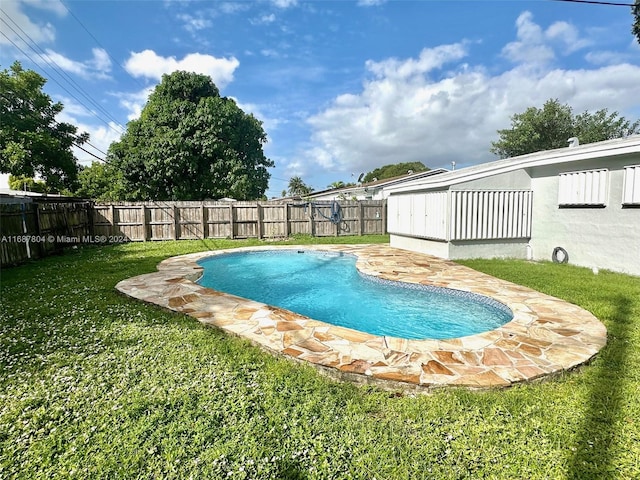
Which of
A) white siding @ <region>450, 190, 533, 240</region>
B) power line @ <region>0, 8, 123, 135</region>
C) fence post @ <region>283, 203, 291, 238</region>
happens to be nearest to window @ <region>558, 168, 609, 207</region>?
white siding @ <region>450, 190, 533, 240</region>

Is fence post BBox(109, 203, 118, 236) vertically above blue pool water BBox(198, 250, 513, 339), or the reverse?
fence post BBox(109, 203, 118, 236)

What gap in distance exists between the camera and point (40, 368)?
304 centimetres

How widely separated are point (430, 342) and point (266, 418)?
2.02 meters

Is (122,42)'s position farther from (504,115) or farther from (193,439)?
(504,115)

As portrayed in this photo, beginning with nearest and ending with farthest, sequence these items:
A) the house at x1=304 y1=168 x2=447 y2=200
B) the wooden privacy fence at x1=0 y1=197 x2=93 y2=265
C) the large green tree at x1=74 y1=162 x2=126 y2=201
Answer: the wooden privacy fence at x1=0 y1=197 x2=93 y2=265 → the house at x1=304 y1=168 x2=447 y2=200 → the large green tree at x1=74 y1=162 x2=126 y2=201

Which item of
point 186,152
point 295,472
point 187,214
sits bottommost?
point 295,472

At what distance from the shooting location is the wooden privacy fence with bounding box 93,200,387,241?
1362cm

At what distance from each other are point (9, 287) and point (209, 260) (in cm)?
457

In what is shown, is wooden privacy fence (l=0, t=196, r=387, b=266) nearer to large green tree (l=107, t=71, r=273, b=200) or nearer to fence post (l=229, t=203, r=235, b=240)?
fence post (l=229, t=203, r=235, b=240)

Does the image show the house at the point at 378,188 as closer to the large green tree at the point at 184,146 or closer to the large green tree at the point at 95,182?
the large green tree at the point at 184,146

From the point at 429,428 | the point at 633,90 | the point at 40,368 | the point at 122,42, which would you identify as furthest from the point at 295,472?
the point at 633,90

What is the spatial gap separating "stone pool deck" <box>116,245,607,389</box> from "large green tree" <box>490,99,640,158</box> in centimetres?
2814

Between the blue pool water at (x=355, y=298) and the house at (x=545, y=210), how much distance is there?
9.22 ft

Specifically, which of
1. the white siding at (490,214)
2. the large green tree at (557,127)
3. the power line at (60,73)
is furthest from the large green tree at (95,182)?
the large green tree at (557,127)
